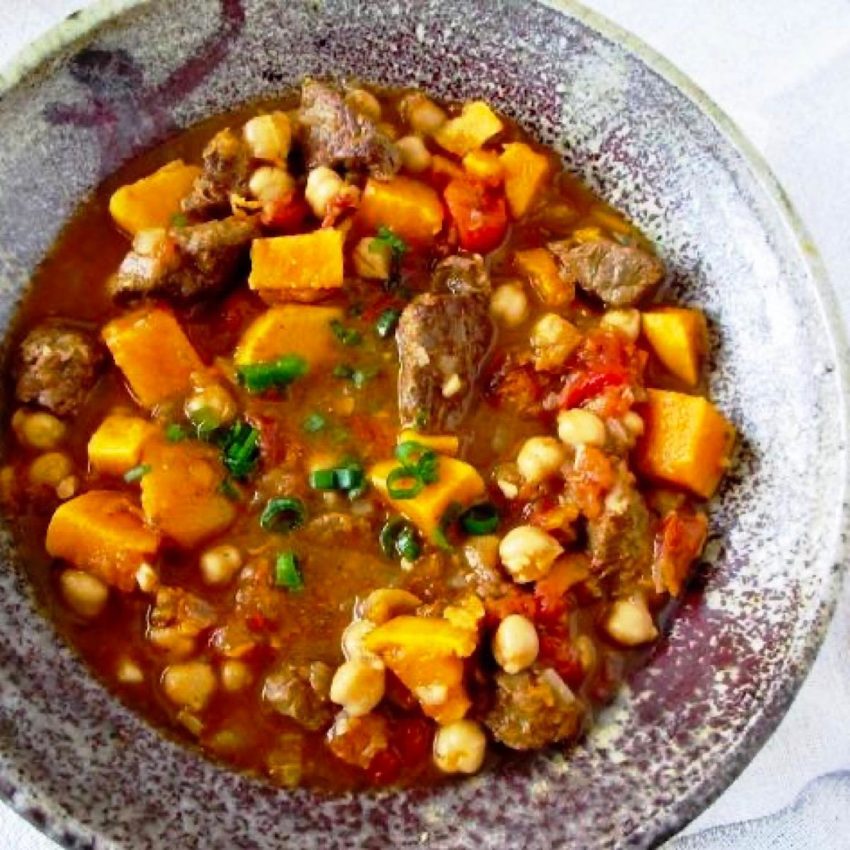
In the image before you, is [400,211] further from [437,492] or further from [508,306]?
[437,492]

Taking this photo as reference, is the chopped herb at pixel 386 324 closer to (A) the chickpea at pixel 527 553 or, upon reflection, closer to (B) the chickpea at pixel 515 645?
(A) the chickpea at pixel 527 553

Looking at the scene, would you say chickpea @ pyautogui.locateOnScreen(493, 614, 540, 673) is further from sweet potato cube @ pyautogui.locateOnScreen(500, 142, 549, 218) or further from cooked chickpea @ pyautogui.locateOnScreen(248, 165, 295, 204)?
cooked chickpea @ pyautogui.locateOnScreen(248, 165, 295, 204)

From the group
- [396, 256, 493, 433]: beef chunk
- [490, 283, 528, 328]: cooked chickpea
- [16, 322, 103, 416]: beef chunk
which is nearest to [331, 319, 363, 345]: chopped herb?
[396, 256, 493, 433]: beef chunk

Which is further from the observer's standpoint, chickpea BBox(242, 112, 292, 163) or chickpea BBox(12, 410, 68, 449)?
chickpea BBox(242, 112, 292, 163)

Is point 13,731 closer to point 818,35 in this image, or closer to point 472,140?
point 472,140

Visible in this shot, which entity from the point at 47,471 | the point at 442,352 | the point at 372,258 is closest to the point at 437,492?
the point at 442,352

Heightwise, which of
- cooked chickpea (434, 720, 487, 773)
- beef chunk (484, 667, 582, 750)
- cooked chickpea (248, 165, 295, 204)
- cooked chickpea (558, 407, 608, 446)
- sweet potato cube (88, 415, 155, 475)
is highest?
cooked chickpea (248, 165, 295, 204)
